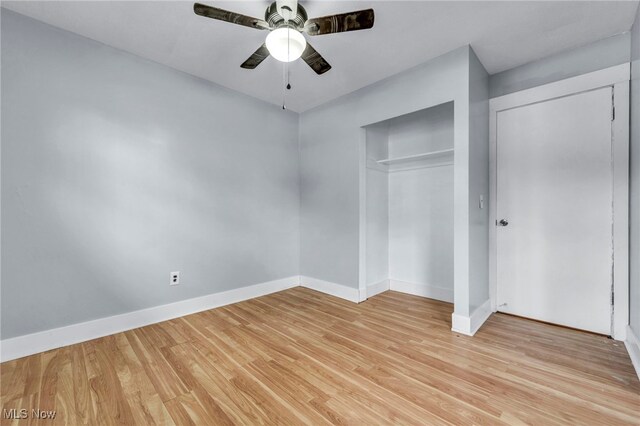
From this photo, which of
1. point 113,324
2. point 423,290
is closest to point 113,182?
point 113,324

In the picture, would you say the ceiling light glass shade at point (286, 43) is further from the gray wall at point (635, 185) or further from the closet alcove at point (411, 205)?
the gray wall at point (635, 185)

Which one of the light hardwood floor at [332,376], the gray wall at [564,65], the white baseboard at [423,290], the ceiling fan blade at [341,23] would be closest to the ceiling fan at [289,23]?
the ceiling fan blade at [341,23]

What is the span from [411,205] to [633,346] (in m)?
2.05

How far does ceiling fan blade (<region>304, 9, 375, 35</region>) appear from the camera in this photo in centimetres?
157

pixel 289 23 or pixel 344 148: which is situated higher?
pixel 289 23

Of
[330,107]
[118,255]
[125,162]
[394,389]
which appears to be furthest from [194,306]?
[330,107]

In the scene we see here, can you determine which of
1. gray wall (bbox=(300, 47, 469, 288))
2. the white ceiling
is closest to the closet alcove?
gray wall (bbox=(300, 47, 469, 288))

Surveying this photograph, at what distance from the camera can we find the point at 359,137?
9.97ft

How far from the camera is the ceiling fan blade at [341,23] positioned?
1.57 metres

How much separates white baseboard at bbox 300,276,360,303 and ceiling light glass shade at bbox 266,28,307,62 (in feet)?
7.84

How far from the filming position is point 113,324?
225 centimetres

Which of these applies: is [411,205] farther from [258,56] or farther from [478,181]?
[258,56]

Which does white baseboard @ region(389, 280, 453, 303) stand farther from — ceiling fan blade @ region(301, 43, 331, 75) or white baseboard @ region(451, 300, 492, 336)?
ceiling fan blade @ region(301, 43, 331, 75)

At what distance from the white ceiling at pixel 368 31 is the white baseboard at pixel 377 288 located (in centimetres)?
235
